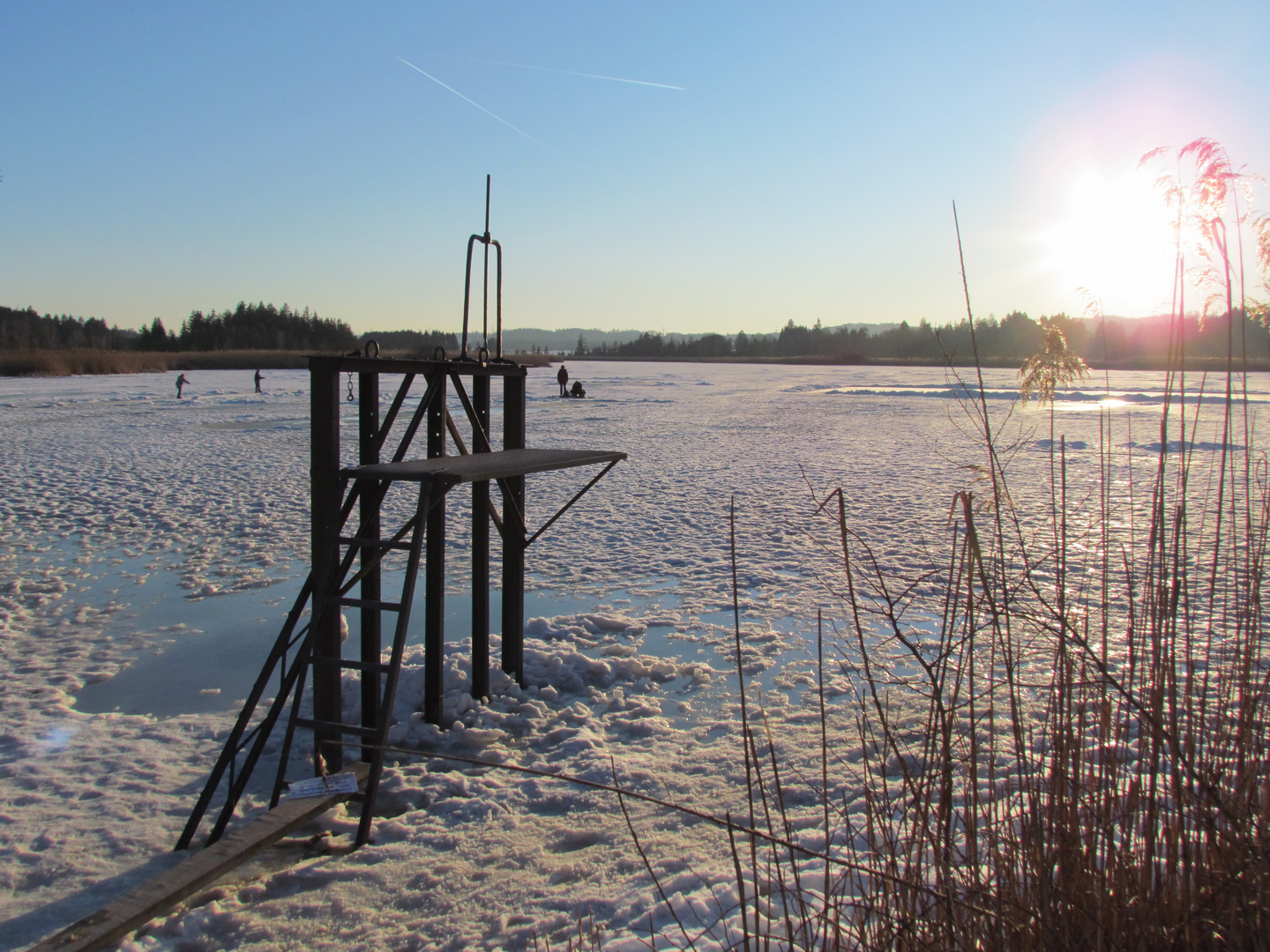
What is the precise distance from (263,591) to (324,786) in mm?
3958

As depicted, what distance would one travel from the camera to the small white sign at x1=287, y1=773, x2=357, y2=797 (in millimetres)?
3250

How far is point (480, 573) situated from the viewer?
470 cm

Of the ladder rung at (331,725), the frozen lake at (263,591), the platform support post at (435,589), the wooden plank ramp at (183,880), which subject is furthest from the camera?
the platform support post at (435,589)

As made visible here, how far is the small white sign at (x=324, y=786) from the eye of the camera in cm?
325

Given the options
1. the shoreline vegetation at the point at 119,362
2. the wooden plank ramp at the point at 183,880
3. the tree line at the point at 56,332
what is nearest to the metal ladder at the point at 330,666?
the wooden plank ramp at the point at 183,880

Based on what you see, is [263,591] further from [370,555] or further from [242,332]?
[242,332]

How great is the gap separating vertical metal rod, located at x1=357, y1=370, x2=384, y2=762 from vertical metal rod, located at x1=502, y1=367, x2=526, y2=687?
88 cm

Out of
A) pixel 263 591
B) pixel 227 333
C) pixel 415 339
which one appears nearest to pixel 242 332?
pixel 227 333

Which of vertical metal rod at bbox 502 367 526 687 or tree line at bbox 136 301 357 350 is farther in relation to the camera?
tree line at bbox 136 301 357 350

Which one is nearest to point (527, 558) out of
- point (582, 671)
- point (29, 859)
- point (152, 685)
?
point (582, 671)

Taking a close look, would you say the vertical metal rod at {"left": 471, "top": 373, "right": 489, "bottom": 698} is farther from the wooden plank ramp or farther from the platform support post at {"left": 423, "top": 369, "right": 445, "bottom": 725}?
the wooden plank ramp

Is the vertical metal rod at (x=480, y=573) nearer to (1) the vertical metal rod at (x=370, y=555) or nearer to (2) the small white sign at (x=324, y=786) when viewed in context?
(1) the vertical metal rod at (x=370, y=555)

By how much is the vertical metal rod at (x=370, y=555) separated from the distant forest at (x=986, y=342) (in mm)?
2361

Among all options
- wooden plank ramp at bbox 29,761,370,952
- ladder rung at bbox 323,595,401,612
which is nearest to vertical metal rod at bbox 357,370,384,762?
ladder rung at bbox 323,595,401,612
